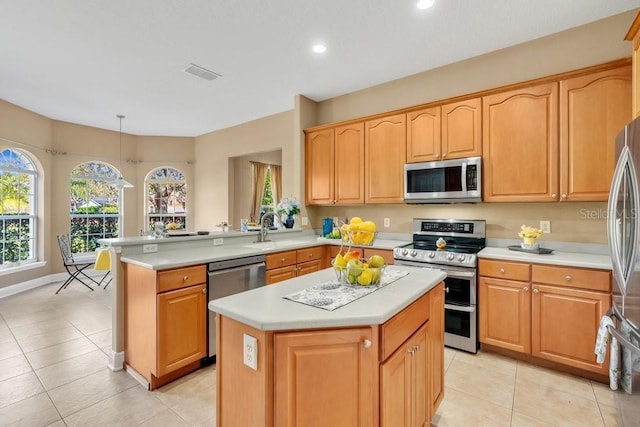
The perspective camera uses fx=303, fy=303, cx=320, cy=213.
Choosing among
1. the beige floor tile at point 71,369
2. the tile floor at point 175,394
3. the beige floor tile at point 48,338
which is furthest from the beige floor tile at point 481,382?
the beige floor tile at point 48,338

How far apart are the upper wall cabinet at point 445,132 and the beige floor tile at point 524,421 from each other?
2222 millimetres

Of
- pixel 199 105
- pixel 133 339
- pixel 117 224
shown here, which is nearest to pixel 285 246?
pixel 133 339

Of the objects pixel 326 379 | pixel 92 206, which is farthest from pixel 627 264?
pixel 92 206

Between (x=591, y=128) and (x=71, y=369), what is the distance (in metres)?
4.83

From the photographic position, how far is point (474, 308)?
2771 millimetres

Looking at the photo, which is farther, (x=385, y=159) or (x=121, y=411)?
(x=385, y=159)

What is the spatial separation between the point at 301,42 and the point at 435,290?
2.62 meters

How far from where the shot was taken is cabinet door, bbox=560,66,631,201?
243 cm

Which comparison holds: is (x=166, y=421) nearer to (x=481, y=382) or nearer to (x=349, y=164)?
(x=481, y=382)

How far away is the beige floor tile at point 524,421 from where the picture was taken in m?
1.90

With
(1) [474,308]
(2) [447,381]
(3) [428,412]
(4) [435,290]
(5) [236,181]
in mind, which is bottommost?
(2) [447,381]

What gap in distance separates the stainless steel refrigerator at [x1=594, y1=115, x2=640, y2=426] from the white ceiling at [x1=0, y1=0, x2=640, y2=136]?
166 centimetres

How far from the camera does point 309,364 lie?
1.12m

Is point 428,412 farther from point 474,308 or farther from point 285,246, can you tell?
point 285,246
